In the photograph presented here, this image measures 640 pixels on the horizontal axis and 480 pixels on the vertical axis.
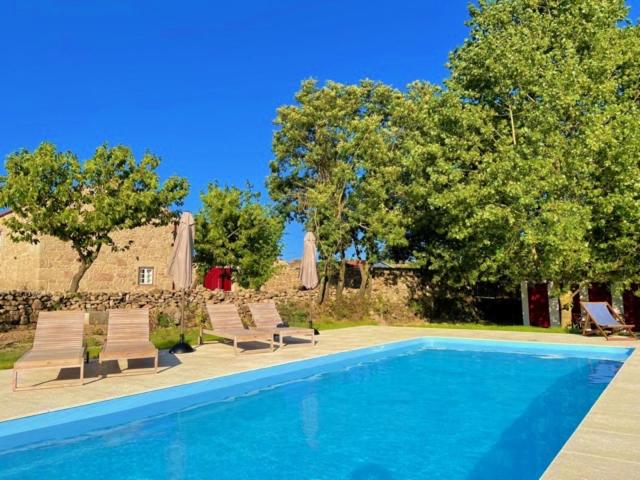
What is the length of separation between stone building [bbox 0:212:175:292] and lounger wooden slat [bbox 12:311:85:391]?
1281cm

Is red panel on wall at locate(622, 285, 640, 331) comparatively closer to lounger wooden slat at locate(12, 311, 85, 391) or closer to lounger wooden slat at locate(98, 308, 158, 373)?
lounger wooden slat at locate(98, 308, 158, 373)

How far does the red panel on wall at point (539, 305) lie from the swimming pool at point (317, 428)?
10.2 m

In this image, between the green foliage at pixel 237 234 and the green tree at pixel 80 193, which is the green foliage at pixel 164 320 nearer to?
the green tree at pixel 80 193

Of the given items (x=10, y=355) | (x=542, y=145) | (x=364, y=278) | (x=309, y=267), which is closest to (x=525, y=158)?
(x=542, y=145)

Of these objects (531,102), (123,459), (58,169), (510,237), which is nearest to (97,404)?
(123,459)

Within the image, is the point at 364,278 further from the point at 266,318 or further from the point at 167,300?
the point at 266,318

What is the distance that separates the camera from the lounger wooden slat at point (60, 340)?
6998mm

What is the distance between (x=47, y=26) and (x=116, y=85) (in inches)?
268

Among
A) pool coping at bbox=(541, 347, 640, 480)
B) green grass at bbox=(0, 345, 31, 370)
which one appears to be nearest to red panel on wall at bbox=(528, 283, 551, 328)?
pool coping at bbox=(541, 347, 640, 480)

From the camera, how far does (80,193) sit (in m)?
16.4

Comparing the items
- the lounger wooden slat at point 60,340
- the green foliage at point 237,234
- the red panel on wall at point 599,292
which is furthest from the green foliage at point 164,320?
the red panel on wall at point 599,292

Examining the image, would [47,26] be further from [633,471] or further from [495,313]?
[633,471]

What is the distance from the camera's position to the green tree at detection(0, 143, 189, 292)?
15.4 metres

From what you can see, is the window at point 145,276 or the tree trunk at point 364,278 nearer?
the tree trunk at point 364,278
